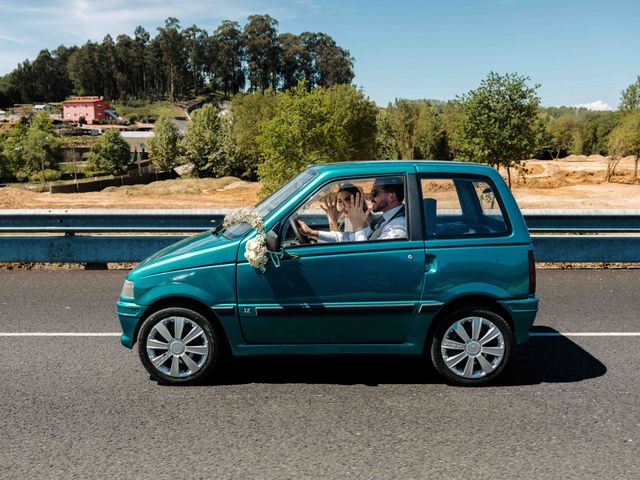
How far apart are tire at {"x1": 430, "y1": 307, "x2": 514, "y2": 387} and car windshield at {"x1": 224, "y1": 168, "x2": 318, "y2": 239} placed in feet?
5.29

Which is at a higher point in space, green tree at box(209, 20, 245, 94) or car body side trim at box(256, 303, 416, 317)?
green tree at box(209, 20, 245, 94)

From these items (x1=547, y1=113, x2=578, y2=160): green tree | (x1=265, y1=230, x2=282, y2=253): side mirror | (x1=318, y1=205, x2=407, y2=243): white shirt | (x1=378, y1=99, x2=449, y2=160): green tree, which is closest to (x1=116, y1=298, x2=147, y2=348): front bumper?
(x1=265, y1=230, x2=282, y2=253): side mirror

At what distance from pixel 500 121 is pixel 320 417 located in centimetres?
5232

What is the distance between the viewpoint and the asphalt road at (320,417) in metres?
3.89

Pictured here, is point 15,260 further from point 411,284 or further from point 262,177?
point 262,177

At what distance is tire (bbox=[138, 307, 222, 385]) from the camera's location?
518cm

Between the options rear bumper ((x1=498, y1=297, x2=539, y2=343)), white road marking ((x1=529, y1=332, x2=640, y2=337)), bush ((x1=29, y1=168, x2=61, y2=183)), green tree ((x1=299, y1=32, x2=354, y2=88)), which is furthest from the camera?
green tree ((x1=299, y1=32, x2=354, y2=88))

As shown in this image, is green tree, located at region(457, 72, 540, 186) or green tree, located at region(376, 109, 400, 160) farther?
green tree, located at region(376, 109, 400, 160)

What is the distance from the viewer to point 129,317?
529 centimetres

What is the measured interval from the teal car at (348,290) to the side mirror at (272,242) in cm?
2

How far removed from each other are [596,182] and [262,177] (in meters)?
40.8

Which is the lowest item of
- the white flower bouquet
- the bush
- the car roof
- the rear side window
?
the bush

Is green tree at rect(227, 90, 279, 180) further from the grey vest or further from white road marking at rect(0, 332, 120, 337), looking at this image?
the grey vest

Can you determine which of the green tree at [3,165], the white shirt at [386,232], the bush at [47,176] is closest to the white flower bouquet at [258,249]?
the white shirt at [386,232]
